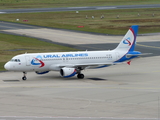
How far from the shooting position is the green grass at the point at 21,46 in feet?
282

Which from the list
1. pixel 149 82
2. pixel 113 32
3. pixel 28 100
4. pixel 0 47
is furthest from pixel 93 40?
pixel 28 100

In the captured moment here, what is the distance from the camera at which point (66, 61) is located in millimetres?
58531

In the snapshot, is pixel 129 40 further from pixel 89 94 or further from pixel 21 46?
A: pixel 21 46

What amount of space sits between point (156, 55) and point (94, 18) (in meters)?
71.5

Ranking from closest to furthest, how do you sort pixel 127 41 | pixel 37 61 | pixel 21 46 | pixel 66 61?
pixel 37 61
pixel 66 61
pixel 127 41
pixel 21 46

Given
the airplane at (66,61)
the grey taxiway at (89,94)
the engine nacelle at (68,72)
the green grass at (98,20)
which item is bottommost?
the grey taxiway at (89,94)

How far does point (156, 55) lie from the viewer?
82.1 metres

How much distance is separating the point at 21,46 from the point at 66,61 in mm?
38585

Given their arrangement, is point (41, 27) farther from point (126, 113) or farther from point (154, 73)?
point (126, 113)

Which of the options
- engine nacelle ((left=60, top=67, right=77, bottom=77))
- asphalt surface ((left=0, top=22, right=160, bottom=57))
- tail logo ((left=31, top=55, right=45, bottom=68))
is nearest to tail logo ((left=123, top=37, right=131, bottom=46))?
engine nacelle ((left=60, top=67, right=77, bottom=77))

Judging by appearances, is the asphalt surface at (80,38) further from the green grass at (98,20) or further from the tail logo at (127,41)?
the tail logo at (127,41)

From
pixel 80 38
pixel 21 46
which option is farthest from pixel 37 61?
pixel 80 38

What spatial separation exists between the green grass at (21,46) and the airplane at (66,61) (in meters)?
21.1

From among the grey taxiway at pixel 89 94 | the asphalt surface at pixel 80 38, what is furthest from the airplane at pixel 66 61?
the asphalt surface at pixel 80 38
